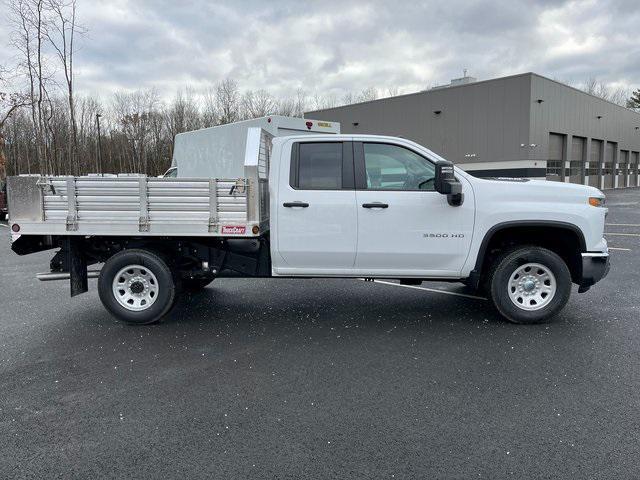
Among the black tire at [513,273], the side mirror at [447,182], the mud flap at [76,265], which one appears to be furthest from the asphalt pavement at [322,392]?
the side mirror at [447,182]

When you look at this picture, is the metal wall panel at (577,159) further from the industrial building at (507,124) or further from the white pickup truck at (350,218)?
the white pickup truck at (350,218)

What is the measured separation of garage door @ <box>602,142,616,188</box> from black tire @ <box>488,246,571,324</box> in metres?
42.9

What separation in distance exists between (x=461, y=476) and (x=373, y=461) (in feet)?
1.65

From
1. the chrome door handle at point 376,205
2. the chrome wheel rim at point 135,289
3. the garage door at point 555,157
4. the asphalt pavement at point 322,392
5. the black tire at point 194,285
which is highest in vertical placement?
the garage door at point 555,157

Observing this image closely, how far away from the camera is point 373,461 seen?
287 centimetres

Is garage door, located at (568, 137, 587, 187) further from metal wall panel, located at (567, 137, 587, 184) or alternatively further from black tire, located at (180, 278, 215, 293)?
black tire, located at (180, 278, 215, 293)

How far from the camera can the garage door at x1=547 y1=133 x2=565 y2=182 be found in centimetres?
3331

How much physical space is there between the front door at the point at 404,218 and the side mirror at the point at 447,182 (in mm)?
170

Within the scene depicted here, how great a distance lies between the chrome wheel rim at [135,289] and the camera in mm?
5594

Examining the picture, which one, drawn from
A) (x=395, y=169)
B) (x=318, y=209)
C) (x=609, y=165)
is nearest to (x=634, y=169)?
(x=609, y=165)

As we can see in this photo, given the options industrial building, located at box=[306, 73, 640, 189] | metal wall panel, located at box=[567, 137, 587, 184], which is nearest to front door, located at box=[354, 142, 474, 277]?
industrial building, located at box=[306, 73, 640, 189]

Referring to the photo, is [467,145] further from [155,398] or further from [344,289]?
[155,398]

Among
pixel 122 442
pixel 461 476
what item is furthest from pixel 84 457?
pixel 461 476

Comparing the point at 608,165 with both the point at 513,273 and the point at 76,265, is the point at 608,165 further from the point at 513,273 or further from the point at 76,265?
the point at 76,265
